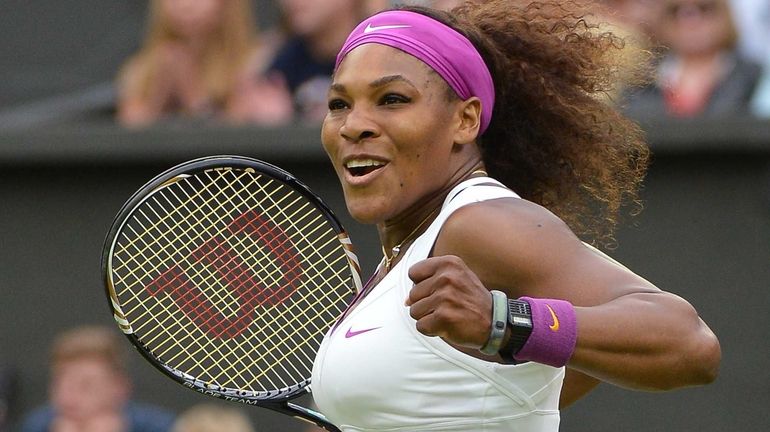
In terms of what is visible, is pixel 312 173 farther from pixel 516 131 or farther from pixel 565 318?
pixel 565 318

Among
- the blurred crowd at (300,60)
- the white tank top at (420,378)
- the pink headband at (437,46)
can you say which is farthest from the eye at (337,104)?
the blurred crowd at (300,60)

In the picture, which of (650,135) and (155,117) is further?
(155,117)

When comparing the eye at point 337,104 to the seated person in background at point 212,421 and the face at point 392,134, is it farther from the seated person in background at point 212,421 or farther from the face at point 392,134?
the seated person in background at point 212,421

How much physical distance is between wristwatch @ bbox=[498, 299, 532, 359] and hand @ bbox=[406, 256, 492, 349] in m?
0.04

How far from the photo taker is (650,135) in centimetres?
591

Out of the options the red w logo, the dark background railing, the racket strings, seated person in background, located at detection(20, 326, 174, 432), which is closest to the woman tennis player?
the racket strings

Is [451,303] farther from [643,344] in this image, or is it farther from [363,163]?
[363,163]


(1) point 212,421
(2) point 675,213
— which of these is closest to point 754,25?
(2) point 675,213

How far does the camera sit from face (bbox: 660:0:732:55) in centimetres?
608

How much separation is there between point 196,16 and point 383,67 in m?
3.59

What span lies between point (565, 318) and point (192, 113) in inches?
167

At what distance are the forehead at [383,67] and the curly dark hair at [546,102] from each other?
158mm

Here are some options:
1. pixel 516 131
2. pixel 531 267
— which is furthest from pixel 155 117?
pixel 531 267

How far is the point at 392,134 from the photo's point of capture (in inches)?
106
